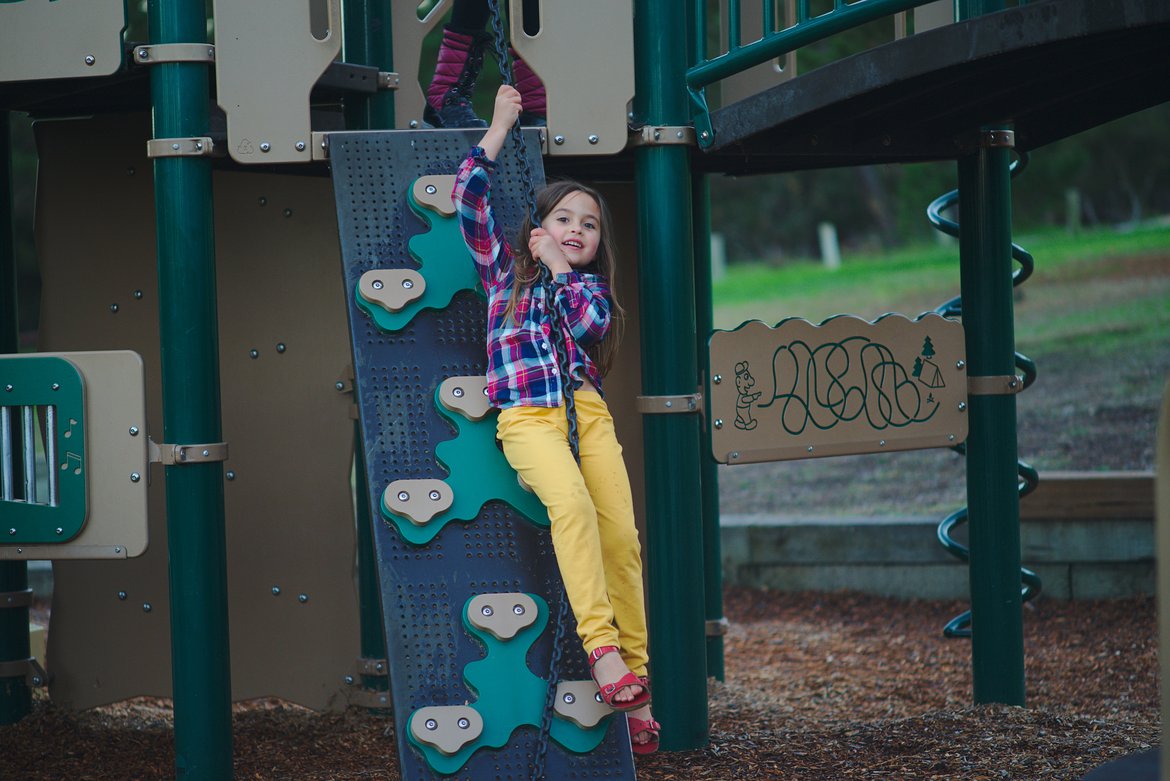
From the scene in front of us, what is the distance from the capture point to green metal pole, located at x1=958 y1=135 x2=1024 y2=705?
4867mm

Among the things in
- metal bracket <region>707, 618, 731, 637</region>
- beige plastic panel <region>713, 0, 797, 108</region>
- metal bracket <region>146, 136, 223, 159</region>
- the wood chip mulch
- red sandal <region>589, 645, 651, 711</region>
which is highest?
beige plastic panel <region>713, 0, 797, 108</region>

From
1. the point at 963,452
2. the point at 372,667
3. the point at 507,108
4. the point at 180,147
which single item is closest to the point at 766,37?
Result: the point at 507,108

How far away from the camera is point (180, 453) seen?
3.98 meters

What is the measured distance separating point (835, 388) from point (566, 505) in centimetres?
151

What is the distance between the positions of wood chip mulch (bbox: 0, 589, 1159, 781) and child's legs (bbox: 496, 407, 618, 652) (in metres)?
0.89

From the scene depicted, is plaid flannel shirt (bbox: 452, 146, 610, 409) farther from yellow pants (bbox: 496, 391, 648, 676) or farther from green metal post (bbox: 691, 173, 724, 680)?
green metal post (bbox: 691, 173, 724, 680)

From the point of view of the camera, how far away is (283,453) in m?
5.20

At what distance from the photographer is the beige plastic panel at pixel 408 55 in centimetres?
483

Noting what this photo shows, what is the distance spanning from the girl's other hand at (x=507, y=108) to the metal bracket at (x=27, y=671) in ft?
9.82

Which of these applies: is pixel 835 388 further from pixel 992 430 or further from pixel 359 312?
pixel 359 312

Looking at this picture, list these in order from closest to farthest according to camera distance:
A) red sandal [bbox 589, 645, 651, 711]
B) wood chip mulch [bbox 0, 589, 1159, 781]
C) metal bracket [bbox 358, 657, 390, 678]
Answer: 1. red sandal [bbox 589, 645, 651, 711]
2. wood chip mulch [bbox 0, 589, 1159, 781]
3. metal bracket [bbox 358, 657, 390, 678]

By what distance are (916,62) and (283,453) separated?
2.87 metres

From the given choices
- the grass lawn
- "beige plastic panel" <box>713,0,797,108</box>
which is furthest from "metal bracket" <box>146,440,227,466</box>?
the grass lawn

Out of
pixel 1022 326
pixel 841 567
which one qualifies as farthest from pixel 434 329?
pixel 1022 326
